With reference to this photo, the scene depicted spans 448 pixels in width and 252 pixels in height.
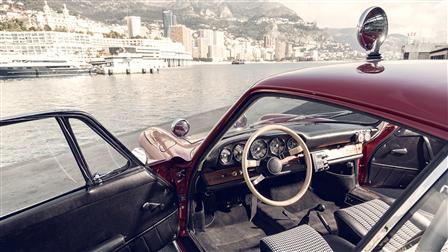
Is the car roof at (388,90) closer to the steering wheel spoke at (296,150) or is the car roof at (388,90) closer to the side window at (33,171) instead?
the steering wheel spoke at (296,150)

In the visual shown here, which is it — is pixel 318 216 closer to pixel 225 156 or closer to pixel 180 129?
pixel 225 156

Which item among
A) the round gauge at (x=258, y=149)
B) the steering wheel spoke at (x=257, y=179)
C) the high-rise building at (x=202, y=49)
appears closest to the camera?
the steering wheel spoke at (x=257, y=179)

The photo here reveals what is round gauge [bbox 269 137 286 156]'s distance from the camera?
9.71 feet

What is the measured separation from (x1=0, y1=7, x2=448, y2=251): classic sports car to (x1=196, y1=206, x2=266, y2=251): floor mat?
1cm

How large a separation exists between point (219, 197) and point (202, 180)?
0.55 meters

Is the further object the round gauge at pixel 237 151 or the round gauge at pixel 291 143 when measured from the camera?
the round gauge at pixel 291 143

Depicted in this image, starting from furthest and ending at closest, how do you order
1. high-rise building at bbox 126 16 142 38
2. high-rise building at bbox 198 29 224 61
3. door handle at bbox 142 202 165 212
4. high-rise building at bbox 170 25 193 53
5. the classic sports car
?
high-rise building at bbox 126 16 142 38
high-rise building at bbox 170 25 193 53
high-rise building at bbox 198 29 224 61
door handle at bbox 142 202 165 212
the classic sports car

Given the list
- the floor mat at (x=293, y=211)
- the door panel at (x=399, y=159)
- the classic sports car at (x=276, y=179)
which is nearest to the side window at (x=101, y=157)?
the classic sports car at (x=276, y=179)

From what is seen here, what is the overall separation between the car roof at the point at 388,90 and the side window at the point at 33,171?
1.62 meters

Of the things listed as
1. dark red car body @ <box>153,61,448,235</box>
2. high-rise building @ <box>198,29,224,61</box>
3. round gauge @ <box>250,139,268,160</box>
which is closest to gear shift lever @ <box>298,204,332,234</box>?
round gauge @ <box>250,139,268,160</box>

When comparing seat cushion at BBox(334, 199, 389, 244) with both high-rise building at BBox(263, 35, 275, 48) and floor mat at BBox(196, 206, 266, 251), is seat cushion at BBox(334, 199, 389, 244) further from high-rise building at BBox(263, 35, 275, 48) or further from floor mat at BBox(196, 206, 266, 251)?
high-rise building at BBox(263, 35, 275, 48)

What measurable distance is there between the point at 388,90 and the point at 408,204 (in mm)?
440

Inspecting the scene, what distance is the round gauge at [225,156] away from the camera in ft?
9.47

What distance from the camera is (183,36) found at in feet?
542
